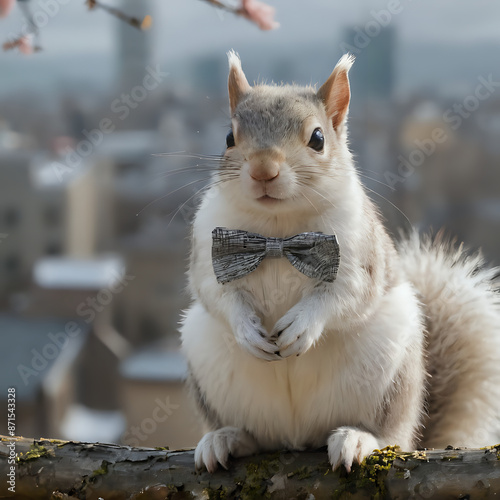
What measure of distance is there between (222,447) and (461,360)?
0.54 m

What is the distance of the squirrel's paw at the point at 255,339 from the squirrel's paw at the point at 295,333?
0.05ft

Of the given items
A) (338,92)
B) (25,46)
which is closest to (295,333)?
(338,92)

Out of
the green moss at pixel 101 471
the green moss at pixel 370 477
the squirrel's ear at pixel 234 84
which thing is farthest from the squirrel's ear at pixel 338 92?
the green moss at pixel 101 471

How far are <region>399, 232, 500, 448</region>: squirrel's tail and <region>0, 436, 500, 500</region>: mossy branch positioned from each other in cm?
28

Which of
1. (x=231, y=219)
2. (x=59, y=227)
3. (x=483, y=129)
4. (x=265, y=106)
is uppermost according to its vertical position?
(x=483, y=129)

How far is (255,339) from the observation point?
103cm

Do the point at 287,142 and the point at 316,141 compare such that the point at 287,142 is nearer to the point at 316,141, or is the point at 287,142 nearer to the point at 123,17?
the point at 316,141

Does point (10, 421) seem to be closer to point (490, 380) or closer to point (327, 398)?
point (327, 398)

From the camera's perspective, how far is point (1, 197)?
3797mm

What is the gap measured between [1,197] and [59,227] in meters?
0.42

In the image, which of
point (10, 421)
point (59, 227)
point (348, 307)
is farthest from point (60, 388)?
point (348, 307)

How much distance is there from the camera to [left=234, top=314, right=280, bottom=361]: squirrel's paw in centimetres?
103

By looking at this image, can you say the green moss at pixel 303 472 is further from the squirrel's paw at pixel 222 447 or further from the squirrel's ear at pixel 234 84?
the squirrel's ear at pixel 234 84

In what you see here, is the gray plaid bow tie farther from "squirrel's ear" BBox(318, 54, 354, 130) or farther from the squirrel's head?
"squirrel's ear" BBox(318, 54, 354, 130)
